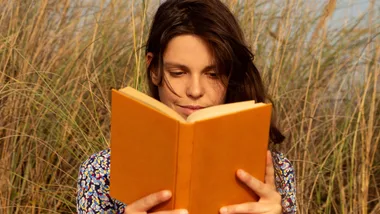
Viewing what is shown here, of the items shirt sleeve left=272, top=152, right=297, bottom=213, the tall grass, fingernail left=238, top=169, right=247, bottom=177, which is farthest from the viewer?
the tall grass

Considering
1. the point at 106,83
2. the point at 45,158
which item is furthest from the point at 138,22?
the point at 45,158

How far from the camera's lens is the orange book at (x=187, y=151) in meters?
1.48

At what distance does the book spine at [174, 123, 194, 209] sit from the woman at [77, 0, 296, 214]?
28 cm

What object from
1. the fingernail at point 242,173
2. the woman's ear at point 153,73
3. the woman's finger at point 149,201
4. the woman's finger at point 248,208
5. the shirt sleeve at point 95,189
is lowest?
the shirt sleeve at point 95,189

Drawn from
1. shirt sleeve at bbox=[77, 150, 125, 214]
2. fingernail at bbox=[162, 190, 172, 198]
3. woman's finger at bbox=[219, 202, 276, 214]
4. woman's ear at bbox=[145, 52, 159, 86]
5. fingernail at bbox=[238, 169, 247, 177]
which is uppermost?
woman's ear at bbox=[145, 52, 159, 86]

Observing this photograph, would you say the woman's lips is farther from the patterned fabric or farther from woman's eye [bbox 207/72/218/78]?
the patterned fabric

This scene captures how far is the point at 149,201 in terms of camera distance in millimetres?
1556

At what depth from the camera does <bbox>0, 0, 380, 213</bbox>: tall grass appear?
2732 mm

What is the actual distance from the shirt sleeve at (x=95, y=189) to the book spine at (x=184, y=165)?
1.97 feet

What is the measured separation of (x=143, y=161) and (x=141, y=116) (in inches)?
3.7

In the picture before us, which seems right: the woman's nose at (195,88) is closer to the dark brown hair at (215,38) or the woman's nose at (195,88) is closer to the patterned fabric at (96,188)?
the dark brown hair at (215,38)

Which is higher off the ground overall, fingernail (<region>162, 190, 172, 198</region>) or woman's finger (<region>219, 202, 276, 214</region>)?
fingernail (<region>162, 190, 172, 198</region>)

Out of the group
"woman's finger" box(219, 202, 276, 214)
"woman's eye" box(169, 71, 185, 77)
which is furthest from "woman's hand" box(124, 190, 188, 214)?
"woman's eye" box(169, 71, 185, 77)

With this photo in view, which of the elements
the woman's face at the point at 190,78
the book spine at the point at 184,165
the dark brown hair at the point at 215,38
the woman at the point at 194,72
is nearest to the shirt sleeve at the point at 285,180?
the woman at the point at 194,72
